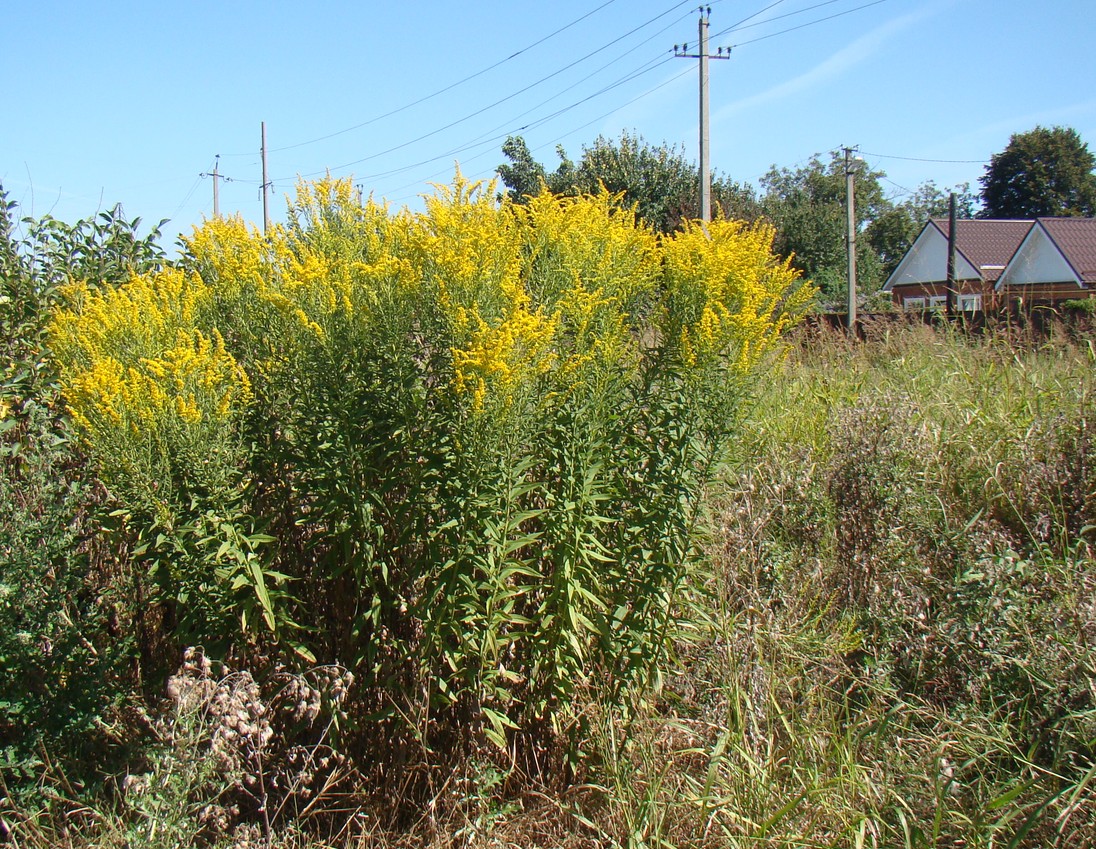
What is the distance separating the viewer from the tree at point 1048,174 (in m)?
61.1

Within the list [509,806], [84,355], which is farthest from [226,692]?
[84,355]

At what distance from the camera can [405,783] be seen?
10.2 feet

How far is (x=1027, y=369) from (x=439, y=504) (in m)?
5.31

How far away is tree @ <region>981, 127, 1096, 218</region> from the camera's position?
61.1 m

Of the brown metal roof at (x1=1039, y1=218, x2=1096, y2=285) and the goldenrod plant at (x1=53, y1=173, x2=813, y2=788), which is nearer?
the goldenrod plant at (x1=53, y1=173, x2=813, y2=788)

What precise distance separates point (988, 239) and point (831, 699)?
42.4 meters

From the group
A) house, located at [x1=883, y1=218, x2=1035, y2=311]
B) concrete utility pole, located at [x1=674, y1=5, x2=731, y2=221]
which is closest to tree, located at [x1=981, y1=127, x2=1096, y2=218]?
house, located at [x1=883, y1=218, x2=1035, y2=311]

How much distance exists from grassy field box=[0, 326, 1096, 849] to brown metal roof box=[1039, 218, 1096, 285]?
33.9 meters

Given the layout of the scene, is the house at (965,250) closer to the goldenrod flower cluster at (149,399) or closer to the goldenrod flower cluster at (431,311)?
the goldenrod flower cluster at (431,311)

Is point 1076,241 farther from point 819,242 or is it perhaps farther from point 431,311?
point 431,311

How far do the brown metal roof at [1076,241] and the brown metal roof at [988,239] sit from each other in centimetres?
298

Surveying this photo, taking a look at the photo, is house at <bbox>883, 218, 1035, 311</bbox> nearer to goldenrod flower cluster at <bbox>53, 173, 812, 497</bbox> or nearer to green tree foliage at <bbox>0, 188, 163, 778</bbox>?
goldenrod flower cluster at <bbox>53, 173, 812, 497</bbox>

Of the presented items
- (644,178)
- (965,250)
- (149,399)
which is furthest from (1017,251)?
(149,399)

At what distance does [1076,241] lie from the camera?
3522cm
